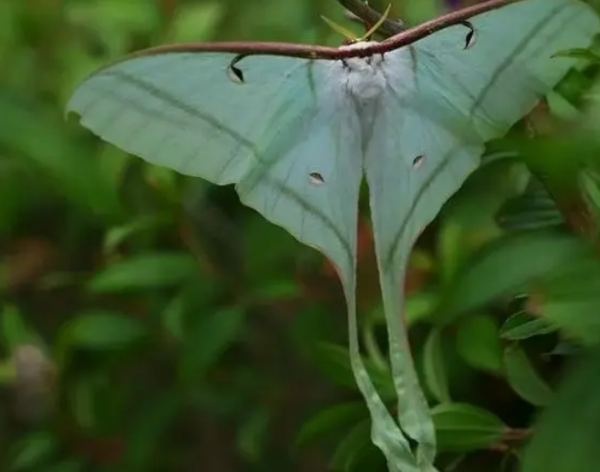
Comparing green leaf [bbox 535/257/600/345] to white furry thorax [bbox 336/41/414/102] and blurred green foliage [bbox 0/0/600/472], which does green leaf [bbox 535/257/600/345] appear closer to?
blurred green foliage [bbox 0/0/600/472]

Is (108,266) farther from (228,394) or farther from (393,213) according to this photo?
(393,213)

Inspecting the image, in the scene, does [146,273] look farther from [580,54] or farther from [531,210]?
[580,54]

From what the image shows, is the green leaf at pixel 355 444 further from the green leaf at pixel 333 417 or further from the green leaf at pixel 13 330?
the green leaf at pixel 13 330

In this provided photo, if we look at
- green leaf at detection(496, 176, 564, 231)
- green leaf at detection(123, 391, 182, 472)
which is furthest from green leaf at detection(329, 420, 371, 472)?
green leaf at detection(123, 391, 182, 472)

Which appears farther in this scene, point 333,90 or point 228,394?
point 228,394

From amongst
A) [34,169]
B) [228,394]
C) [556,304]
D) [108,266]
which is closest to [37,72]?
[34,169]

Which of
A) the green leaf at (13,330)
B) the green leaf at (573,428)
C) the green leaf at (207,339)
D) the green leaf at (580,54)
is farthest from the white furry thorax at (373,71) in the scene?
the green leaf at (13,330)
